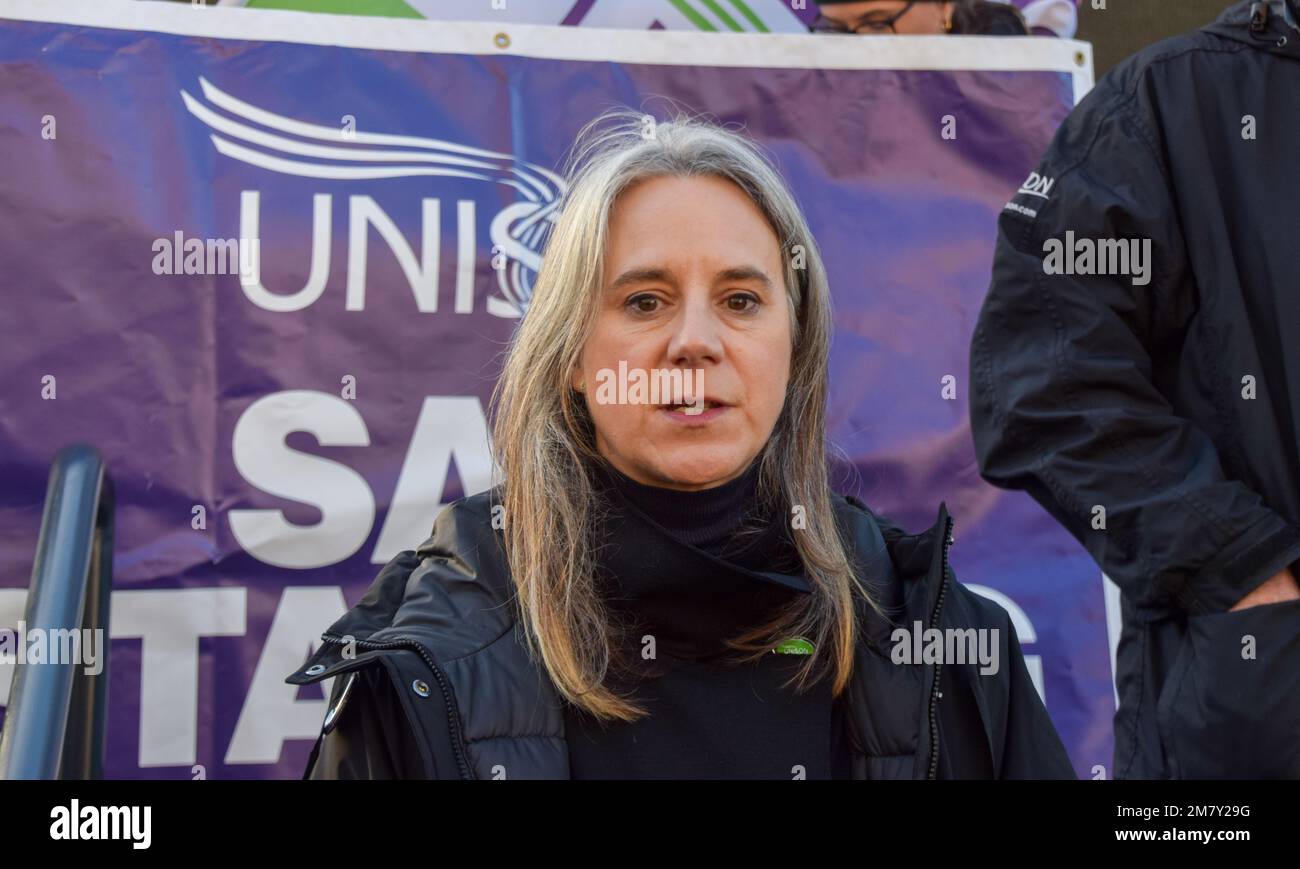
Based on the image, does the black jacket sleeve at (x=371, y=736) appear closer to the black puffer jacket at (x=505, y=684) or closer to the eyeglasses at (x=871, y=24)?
the black puffer jacket at (x=505, y=684)

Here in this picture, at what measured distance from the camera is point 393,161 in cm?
351

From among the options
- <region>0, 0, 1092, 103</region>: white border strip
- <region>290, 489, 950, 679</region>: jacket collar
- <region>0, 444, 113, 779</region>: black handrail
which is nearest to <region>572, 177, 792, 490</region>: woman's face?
<region>290, 489, 950, 679</region>: jacket collar

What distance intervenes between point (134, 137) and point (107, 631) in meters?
1.08

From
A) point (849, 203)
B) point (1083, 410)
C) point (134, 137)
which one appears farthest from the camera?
point (849, 203)

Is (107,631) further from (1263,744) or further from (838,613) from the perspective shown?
(1263,744)

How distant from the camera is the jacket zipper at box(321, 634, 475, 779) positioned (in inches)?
76.5

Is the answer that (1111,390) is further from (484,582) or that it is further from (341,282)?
(341,282)

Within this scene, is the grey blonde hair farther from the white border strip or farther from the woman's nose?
the white border strip

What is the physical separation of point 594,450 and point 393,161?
142 cm

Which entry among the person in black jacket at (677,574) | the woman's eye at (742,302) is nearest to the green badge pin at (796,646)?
the person in black jacket at (677,574)

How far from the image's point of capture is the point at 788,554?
7.58 ft

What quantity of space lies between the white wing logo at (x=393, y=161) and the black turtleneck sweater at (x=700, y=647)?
1.32 meters

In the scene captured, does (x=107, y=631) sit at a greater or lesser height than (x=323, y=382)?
lesser
